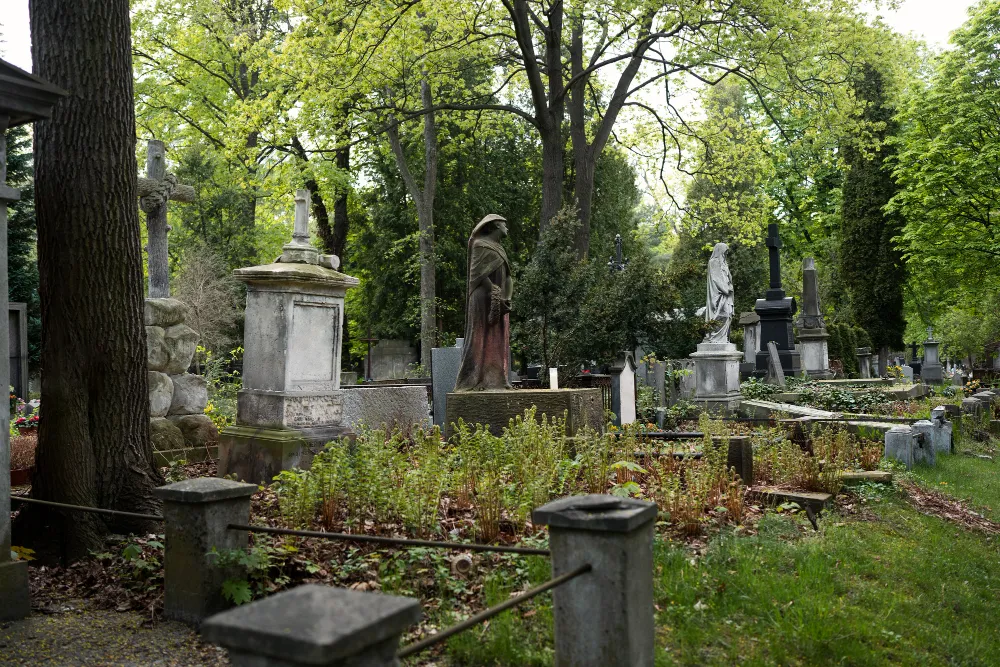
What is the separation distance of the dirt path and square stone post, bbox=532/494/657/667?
1.86 meters

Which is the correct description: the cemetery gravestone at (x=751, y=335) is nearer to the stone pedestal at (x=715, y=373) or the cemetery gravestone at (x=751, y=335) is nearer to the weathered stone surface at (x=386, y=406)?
the stone pedestal at (x=715, y=373)

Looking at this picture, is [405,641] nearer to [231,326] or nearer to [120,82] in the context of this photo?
[120,82]

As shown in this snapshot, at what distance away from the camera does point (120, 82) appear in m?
6.07

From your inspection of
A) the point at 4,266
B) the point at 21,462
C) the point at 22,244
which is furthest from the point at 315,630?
the point at 22,244

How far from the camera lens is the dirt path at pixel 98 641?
4137mm

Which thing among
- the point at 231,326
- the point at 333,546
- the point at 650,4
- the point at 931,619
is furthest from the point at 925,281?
the point at 333,546

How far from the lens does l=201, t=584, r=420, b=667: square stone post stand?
2.18 metres

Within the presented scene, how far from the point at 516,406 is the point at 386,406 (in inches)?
97.3

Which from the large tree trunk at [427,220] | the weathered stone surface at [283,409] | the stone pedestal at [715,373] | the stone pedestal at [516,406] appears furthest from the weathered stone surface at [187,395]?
the large tree trunk at [427,220]

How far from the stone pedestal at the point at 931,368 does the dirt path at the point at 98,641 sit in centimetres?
2989

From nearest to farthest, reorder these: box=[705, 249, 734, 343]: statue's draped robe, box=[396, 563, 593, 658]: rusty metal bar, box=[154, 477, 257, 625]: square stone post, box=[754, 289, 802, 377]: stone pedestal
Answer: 1. box=[396, 563, 593, 658]: rusty metal bar
2. box=[154, 477, 257, 625]: square stone post
3. box=[705, 249, 734, 343]: statue's draped robe
4. box=[754, 289, 802, 377]: stone pedestal

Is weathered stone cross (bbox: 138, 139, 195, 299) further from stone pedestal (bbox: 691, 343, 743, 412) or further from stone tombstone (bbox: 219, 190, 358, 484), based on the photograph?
stone pedestal (bbox: 691, 343, 743, 412)

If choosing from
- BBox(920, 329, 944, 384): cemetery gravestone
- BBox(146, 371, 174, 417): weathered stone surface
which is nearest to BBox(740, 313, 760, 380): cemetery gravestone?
BBox(920, 329, 944, 384): cemetery gravestone

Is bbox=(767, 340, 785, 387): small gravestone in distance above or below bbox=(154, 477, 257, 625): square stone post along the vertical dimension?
above
